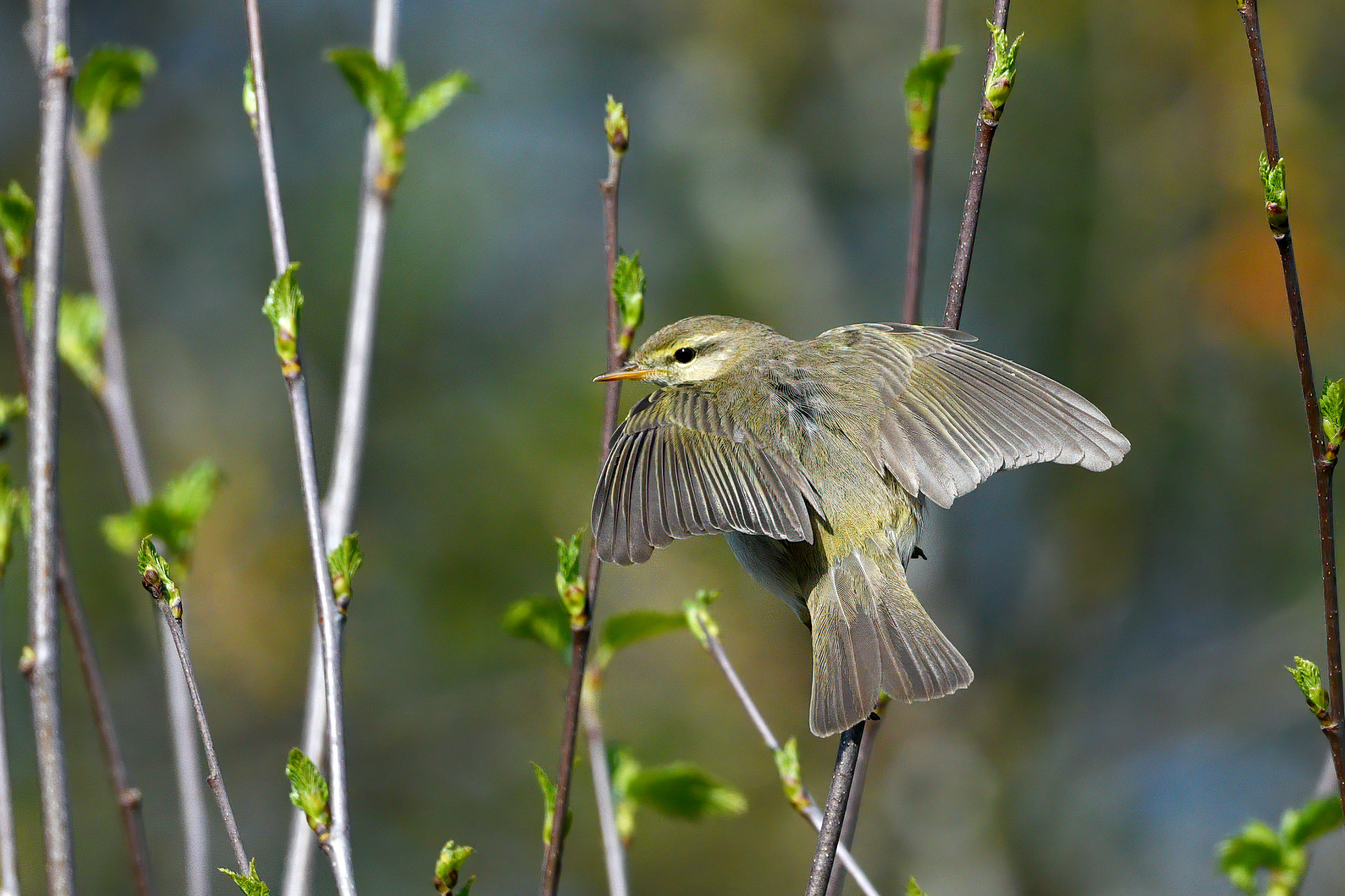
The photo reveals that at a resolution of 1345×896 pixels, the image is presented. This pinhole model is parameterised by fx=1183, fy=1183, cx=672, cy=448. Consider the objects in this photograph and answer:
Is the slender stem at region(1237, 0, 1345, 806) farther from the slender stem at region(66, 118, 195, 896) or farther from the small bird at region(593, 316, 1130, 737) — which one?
the slender stem at region(66, 118, 195, 896)

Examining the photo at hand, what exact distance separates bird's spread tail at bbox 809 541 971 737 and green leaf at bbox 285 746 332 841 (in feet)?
2.67

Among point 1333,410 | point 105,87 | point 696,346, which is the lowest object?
point 1333,410

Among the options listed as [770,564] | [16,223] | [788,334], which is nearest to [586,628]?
[770,564]

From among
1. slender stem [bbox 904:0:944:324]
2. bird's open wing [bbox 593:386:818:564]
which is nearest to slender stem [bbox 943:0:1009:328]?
slender stem [bbox 904:0:944:324]

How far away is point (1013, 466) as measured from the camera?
244 centimetres

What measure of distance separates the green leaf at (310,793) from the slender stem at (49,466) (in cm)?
43

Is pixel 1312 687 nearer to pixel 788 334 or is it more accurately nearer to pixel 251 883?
pixel 251 883

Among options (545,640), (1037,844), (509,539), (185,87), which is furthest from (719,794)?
(185,87)

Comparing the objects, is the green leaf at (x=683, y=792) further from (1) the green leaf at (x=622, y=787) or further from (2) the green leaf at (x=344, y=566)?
(2) the green leaf at (x=344, y=566)

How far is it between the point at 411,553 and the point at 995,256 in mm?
4780

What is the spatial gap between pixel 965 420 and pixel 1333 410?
0.79 m

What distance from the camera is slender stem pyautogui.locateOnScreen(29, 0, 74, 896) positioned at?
6.21 feet

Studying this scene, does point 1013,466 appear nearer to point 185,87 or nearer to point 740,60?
point 740,60

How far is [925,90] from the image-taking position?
7.89 ft
